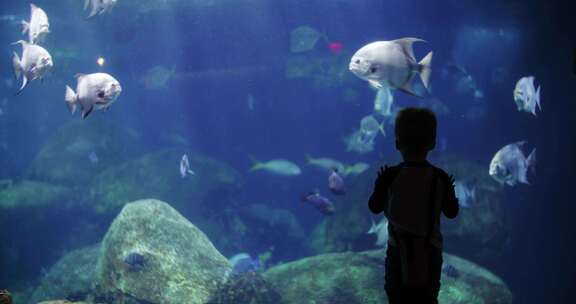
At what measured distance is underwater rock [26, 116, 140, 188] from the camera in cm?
2062

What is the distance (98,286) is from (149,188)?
1071 centimetres

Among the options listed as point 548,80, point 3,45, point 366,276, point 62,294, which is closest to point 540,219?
point 548,80

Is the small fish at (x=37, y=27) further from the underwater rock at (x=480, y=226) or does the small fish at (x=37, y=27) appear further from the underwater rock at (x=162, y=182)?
the underwater rock at (x=162, y=182)

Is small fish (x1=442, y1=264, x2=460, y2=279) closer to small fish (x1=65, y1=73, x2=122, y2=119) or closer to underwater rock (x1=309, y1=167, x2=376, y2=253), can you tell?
underwater rock (x1=309, y1=167, x2=376, y2=253)

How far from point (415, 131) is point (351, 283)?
628cm

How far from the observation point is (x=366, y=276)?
8.31 meters

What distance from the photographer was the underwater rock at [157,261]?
25.0 feet

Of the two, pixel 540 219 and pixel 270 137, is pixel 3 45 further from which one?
pixel 540 219

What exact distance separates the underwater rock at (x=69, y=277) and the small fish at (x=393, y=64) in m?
9.80

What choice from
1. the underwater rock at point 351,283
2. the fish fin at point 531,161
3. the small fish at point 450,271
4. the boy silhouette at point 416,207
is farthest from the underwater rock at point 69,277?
the boy silhouette at point 416,207

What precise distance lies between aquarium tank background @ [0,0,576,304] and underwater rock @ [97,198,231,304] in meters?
0.04

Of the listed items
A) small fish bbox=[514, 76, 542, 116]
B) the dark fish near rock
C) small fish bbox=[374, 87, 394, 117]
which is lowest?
the dark fish near rock

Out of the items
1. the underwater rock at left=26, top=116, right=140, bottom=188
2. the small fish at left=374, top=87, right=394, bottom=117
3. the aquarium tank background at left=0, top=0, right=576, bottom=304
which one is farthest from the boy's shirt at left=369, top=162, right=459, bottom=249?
the underwater rock at left=26, top=116, right=140, bottom=188

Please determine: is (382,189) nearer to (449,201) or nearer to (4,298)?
(449,201)
